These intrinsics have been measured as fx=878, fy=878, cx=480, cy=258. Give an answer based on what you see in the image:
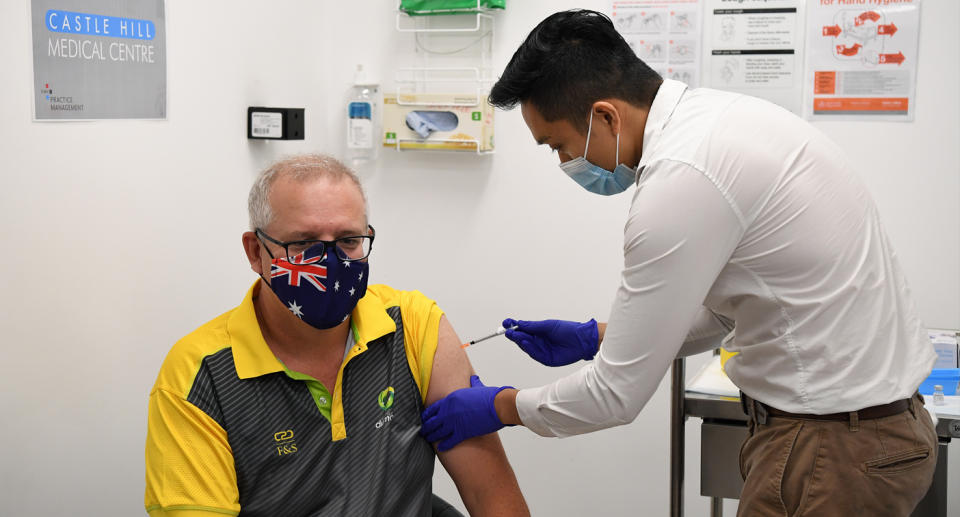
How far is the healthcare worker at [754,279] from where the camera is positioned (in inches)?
51.5

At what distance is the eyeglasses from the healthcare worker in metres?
0.36

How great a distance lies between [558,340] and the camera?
199 cm

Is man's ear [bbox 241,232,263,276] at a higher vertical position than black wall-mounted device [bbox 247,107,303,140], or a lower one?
lower

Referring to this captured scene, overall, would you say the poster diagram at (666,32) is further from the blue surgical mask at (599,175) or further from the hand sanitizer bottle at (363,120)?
the blue surgical mask at (599,175)

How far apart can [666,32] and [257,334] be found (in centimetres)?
172

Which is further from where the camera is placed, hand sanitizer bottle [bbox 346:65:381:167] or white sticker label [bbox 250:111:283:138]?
hand sanitizer bottle [bbox 346:65:381:167]

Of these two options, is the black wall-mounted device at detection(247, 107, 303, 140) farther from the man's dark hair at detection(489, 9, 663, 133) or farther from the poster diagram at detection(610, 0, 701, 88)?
the man's dark hair at detection(489, 9, 663, 133)

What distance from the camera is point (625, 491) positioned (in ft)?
9.59

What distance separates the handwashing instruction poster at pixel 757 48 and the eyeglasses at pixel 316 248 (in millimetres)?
1543

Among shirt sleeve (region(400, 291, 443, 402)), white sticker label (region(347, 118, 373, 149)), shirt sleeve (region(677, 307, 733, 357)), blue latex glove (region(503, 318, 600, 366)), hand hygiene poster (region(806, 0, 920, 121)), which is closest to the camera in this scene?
shirt sleeve (region(400, 291, 443, 402))

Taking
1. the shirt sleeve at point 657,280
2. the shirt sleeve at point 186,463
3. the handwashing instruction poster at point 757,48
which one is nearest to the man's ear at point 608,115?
the shirt sleeve at point 657,280

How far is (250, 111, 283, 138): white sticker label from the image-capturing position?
8.21 ft

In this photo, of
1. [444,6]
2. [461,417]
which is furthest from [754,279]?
[444,6]

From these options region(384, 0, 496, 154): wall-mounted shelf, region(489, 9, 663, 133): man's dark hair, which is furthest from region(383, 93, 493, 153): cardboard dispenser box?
region(489, 9, 663, 133): man's dark hair
